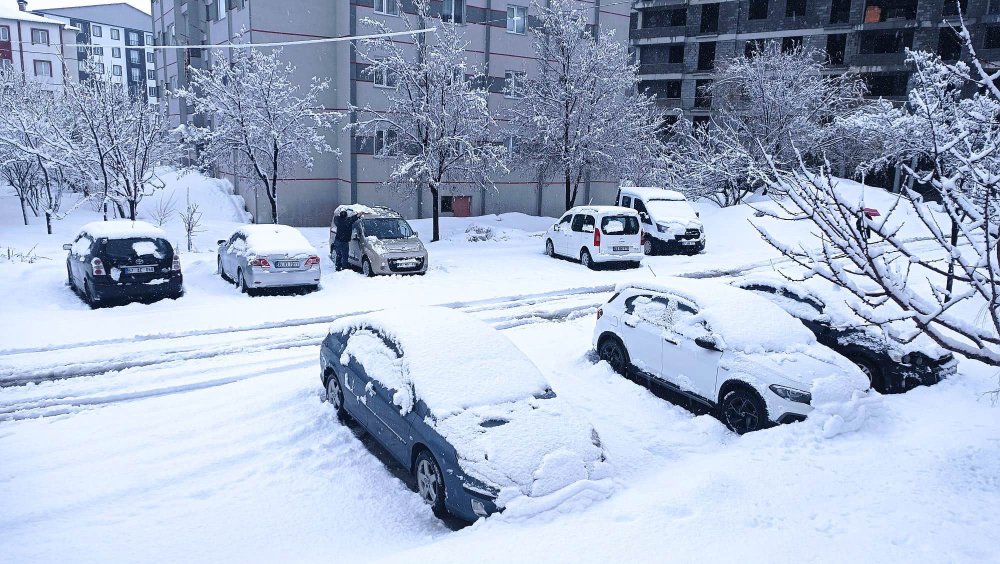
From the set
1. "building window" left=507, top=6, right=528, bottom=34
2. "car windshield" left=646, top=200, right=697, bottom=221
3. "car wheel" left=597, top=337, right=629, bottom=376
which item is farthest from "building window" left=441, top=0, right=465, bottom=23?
"car wheel" left=597, top=337, right=629, bottom=376

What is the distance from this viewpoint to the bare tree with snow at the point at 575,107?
1024 inches

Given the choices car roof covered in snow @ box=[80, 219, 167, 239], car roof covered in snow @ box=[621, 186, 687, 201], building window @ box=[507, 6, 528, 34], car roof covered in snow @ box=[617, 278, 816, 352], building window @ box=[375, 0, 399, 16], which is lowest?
car roof covered in snow @ box=[617, 278, 816, 352]

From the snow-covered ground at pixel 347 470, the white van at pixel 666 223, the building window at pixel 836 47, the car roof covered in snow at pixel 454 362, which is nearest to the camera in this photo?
the snow-covered ground at pixel 347 470

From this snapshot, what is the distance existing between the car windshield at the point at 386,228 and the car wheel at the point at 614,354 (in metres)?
8.40

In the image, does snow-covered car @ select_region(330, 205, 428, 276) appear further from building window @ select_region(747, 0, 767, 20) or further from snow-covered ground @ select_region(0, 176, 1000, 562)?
building window @ select_region(747, 0, 767, 20)

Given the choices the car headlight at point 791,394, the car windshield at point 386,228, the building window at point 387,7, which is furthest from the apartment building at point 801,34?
the car headlight at point 791,394

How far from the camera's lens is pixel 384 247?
15727mm

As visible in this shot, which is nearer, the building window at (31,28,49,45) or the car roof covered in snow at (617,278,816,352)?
the car roof covered in snow at (617,278,816,352)

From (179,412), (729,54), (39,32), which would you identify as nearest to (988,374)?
(179,412)

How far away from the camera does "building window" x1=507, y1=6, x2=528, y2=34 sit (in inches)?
1225

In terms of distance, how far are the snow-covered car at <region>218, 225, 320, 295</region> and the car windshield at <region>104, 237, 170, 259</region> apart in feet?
5.39

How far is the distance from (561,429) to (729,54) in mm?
46540

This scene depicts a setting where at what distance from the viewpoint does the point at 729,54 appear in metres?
45.8

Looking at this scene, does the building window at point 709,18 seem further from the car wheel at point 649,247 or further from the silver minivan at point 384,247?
the silver minivan at point 384,247
